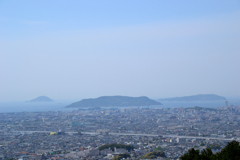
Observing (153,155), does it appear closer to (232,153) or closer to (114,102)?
(232,153)

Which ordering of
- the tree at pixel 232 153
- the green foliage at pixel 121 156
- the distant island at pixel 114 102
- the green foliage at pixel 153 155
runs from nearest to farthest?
1. the tree at pixel 232 153
2. the green foliage at pixel 121 156
3. the green foliage at pixel 153 155
4. the distant island at pixel 114 102

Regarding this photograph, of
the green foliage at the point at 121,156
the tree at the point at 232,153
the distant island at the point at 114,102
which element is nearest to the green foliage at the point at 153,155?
the green foliage at the point at 121,156

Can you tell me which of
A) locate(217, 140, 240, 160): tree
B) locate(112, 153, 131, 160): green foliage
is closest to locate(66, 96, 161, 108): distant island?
locate(112, 153, 131, 160): green foliage

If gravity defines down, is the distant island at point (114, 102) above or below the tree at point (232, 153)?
above

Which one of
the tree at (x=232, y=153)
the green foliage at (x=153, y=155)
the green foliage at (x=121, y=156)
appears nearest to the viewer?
the tree at (x=232, y=153)

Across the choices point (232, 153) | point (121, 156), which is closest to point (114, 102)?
point (121, 156)

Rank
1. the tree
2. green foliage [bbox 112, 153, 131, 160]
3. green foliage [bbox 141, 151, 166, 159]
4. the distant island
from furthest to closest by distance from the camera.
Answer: the distant island
green foliage [bbox 141, 151, 166, 159]
green foliage [bbox 112, 153, 131, 160]
the tree

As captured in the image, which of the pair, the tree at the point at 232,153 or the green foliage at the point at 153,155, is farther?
the green foliage at the point at 153,155

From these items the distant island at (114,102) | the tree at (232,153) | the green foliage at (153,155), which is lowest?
the green foliage at (153,155)

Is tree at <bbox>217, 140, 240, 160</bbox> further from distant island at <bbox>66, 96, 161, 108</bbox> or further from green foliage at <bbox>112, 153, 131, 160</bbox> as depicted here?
distant island at <bbox>66, 96, 161, 108</bbox>

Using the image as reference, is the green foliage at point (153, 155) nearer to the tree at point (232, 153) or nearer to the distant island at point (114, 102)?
the tree at point (232, 153)
